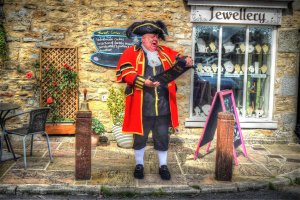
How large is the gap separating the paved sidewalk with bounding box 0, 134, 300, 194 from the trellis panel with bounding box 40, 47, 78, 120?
2.91ft

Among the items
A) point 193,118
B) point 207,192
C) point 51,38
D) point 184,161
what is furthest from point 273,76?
point 51,38

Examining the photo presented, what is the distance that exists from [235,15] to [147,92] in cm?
335

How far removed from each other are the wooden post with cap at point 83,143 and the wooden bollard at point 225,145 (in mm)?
1905

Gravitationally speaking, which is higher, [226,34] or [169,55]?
[226,34]

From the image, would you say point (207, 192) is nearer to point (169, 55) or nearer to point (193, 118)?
point (169, 55)

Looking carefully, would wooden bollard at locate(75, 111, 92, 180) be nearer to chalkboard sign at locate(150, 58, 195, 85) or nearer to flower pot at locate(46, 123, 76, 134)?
chalkboard sign at locate(150, 58, 195, 85)

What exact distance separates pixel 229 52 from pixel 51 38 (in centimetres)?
374

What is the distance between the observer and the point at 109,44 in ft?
26.3

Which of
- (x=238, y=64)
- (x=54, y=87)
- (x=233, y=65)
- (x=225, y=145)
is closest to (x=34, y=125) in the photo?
(x=54, y=87)

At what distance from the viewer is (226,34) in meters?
8.29

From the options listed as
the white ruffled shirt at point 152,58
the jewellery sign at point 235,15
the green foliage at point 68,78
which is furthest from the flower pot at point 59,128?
the jewellery sign at point 235,15

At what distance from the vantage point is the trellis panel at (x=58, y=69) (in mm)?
8039

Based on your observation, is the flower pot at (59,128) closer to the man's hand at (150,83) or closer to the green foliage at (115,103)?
the green foliage at (115,103)

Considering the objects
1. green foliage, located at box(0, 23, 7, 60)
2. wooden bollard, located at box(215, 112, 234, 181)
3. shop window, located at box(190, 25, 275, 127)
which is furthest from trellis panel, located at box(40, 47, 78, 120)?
wooden bollard, located at box(215, 112, 234, 181)
